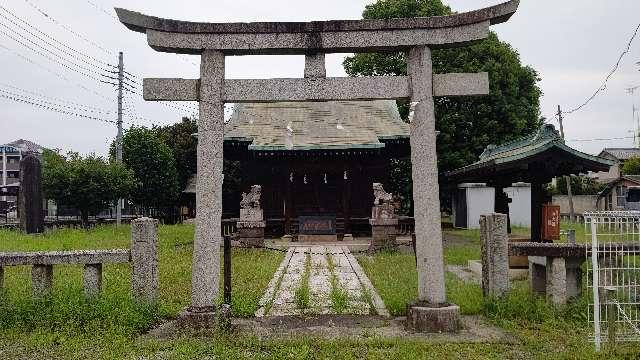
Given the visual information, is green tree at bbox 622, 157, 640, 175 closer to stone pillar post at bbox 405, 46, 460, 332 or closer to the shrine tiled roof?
the shrine tiled roof

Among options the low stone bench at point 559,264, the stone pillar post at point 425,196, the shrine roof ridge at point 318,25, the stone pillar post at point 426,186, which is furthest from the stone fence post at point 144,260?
the low stone bench at point 559,264

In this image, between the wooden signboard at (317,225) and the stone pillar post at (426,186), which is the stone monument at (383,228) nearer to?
the wooden signboard at (317,225)

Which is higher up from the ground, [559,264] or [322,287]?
[559,264]

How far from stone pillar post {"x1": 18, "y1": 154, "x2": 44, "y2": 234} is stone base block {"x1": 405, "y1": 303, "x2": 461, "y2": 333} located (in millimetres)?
19676

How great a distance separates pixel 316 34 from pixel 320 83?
0.69 metres

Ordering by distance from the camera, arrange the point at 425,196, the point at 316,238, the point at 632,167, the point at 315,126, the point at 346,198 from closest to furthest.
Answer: the point at 425,196 < the point at 316,238 < the point at 346,198 < the point at 315,126 < the point at 632,167

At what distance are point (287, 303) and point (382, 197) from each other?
10.1 m

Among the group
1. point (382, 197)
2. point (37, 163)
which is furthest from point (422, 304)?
point (37, 163)

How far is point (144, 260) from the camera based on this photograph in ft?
23.3

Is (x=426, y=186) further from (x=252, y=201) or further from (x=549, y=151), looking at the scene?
(x=252, y=201)

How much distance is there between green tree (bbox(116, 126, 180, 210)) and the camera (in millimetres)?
34100

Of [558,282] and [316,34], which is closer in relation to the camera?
[316,34]

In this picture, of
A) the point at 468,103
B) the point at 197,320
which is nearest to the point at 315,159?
the point at 468,103

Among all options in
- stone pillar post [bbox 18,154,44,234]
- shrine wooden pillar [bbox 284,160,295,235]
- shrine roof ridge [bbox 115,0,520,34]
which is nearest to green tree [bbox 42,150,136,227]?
stone pillar post [bbox 18,154,44,234]
